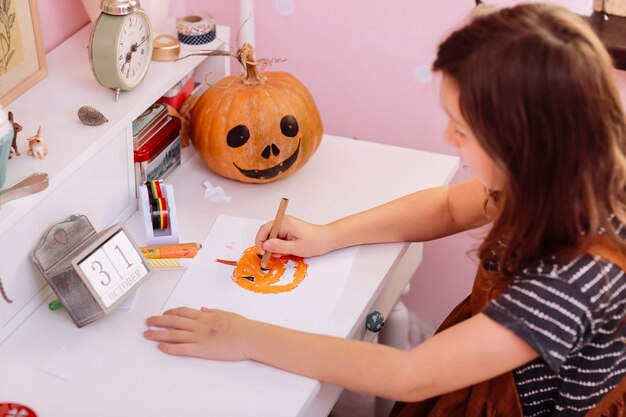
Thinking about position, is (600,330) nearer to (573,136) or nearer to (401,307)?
(573,136)

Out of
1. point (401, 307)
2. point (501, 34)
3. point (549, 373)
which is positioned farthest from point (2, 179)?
point (401, 307)

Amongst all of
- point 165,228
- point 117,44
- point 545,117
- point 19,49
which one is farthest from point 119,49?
point 545,117

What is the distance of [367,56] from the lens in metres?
1.70

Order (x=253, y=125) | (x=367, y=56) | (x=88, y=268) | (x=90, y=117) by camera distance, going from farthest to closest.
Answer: (x=367, y=56) < (x=253, y=125) < (x=90, y=117) < (x=88, y=268)

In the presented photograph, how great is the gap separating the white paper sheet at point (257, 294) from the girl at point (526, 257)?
0.06 metres

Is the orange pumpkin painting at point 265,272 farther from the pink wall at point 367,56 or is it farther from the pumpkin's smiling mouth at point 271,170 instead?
the pink wall at point 367,56

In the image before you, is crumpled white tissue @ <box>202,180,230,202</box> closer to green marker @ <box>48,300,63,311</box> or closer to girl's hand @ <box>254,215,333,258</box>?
girl's hand @ <box>254,215,333,258</box>

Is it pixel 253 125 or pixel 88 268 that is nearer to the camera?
pixel 88 268

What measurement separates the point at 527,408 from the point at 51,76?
0.82 metres

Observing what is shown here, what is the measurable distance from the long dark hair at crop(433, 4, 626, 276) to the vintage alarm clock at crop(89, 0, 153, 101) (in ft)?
1.56

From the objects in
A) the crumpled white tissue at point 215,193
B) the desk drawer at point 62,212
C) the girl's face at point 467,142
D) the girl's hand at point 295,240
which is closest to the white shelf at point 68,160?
the desk drawer at point 62,212

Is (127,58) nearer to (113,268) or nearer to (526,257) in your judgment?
(113,268)

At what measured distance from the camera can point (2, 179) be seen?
3.34 ft

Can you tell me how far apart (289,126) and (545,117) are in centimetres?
54
